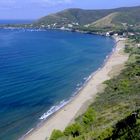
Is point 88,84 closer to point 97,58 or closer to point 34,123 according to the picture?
point 34,123

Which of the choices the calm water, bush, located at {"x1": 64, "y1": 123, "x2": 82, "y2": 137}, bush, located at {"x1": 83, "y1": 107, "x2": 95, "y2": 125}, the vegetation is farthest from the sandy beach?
bush, located at {"x1": 64, "y1": 123, "x2": 82, "y2": 137}

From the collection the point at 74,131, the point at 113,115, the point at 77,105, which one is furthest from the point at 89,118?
A: the point at 77,105

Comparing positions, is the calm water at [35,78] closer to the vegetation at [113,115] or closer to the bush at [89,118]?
the vegetation at [113,115]

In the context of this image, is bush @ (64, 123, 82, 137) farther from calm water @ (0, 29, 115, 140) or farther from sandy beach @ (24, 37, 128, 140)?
calm water @ (0, 29, 115, 140)

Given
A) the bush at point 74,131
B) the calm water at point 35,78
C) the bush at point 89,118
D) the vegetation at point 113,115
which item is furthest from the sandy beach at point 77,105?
the bush at point 74,131

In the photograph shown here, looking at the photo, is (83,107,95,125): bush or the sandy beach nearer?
(83,107,95,125): bush

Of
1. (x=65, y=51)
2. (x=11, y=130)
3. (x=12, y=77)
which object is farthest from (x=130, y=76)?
(x=65, y=51)
